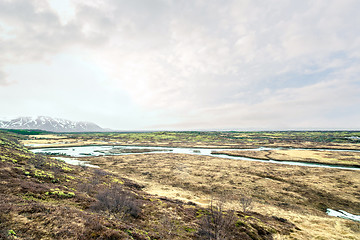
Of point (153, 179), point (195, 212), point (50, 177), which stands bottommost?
point (153, 179)

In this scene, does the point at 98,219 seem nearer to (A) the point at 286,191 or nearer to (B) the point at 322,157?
(A) the point at 286,191

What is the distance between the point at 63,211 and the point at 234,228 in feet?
39.0

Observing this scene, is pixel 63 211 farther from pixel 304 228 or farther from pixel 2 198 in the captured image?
pixel 304 228

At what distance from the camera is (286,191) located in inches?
1032

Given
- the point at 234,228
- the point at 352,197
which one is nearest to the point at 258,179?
the point at 352,197

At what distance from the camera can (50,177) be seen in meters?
17.9

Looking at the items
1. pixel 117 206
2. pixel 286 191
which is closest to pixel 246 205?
pixel 286 191

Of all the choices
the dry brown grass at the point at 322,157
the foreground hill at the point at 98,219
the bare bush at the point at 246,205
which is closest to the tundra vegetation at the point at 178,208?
the foreground hill at the point at 98,219

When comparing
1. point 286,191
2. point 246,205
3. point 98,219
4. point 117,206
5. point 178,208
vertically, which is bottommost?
point 286,191

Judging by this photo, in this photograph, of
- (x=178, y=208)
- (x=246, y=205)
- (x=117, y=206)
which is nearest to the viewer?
(x=117, y=206)

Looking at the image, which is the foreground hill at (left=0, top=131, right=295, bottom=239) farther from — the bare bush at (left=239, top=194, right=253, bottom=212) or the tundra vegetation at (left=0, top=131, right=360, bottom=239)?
the bare bush at (left=239, top=194, right=253, bottom=212)

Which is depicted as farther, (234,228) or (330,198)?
(330,198)

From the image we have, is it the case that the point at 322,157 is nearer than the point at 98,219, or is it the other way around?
the point at 98,219

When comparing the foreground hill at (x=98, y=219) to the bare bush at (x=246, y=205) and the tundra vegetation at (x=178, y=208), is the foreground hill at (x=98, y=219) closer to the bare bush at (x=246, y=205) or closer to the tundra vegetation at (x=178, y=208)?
the tundra vegetation at (x=178, y=208)
